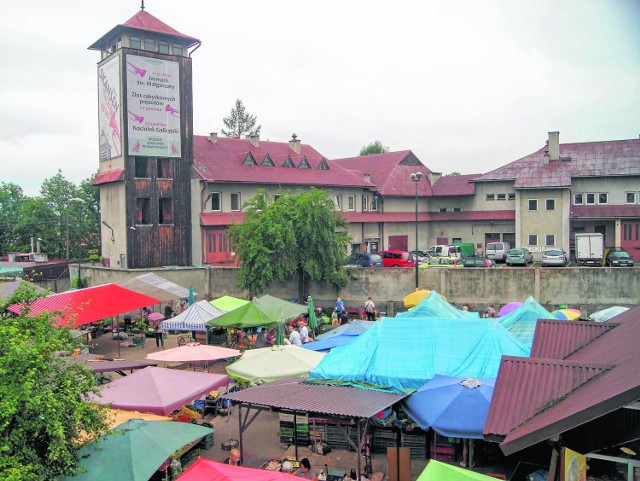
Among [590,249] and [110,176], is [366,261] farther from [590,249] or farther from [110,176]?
[110,176]

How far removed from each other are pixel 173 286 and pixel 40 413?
19939 millimetres

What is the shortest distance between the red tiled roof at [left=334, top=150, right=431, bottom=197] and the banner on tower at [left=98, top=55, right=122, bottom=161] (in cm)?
2185

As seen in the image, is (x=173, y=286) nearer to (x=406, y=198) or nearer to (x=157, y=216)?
(x=157, y=216)

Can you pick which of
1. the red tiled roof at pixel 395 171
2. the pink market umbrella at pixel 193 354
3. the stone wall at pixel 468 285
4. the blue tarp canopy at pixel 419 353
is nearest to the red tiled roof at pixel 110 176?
the stone wall at pixel 468 285

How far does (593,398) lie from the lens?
628 centimetres

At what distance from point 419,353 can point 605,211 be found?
37.6m

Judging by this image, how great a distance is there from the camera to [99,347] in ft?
80.6

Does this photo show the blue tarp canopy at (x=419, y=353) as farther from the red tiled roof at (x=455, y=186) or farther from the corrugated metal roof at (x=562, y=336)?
the red tiled roof at (x=455, y=186)

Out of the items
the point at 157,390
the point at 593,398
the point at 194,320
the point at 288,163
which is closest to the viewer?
the point at 593,398

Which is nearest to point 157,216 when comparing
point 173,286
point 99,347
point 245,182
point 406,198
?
point 245,182

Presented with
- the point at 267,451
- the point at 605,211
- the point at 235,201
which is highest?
the point at 235,201

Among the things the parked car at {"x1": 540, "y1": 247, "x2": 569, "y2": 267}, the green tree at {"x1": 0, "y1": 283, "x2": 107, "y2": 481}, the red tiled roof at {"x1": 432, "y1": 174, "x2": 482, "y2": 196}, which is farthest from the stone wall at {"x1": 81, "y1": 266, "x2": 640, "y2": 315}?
the green tree at {"x1": 0, "y1": 283, "x2": 107, "y2": 481}

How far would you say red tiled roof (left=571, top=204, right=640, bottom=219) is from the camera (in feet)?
150

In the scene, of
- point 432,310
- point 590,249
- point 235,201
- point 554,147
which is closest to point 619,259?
point 590,249
